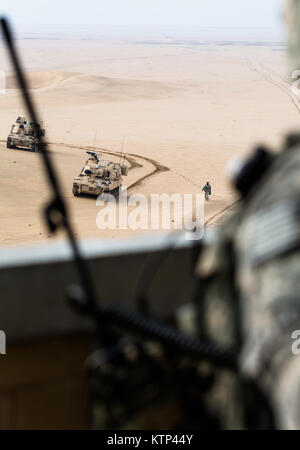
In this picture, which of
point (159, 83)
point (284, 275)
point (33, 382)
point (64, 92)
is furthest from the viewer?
point (159, 83)

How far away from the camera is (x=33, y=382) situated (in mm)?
2373

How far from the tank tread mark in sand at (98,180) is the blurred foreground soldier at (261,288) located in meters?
24.8

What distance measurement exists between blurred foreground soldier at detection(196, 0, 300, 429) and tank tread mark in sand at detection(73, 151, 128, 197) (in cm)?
2483

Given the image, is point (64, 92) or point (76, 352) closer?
point (76, 352)

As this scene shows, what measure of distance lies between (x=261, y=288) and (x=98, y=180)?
25.9 meters

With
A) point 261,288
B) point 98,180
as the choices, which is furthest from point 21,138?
point 261,288

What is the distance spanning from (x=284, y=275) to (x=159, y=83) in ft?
225

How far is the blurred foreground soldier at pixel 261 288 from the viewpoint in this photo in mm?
1327

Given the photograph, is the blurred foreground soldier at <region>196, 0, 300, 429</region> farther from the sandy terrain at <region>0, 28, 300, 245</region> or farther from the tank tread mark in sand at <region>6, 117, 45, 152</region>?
the tank tread mark in sand at <region>6, 117, 45, 152</region>

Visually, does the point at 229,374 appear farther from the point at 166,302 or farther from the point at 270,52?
the point at 270,52

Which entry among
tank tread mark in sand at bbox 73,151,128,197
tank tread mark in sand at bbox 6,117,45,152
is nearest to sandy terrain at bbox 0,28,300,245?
tank tread mark in sand at bbox 73,151,128,197

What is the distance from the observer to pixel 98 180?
27.2 meters

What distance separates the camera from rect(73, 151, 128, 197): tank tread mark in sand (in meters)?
26.7
